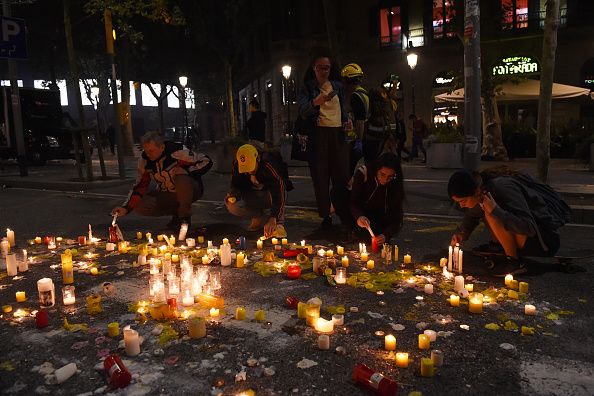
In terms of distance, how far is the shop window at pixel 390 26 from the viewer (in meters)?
29.5

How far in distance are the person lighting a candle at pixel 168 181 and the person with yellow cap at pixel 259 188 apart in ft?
1.94

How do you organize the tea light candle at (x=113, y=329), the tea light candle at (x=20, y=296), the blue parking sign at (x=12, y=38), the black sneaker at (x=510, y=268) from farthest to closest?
the blue parking sign at (x=12, y=38) → the black sneaker at (x=510, y=268) → the tea light candle at (x=20, y=296) → the tea light candle at (x=113, y=329)

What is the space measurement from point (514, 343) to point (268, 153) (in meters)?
3.82

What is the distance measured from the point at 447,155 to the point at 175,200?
1069 centimetres

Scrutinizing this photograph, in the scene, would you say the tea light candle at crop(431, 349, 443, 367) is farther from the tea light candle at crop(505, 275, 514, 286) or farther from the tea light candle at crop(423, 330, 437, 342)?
the tea light candle at crop(505, 275, 514, 286)

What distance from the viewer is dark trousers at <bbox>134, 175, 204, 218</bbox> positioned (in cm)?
655

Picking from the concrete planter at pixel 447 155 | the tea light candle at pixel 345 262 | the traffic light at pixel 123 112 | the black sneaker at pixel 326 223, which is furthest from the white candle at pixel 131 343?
the concrete planter at pixel 447 155

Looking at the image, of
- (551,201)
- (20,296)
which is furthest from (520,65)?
(20,296)

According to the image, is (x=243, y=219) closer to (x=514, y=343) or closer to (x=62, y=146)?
(x=514, y=343)

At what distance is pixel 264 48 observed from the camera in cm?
3653

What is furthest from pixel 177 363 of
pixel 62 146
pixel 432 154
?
pixel 62 146

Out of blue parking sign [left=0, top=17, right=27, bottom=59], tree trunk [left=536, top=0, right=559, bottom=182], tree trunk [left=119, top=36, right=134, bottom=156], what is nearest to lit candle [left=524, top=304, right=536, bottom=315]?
tree trunk [left=536, top=0, right=559, bottom=182]

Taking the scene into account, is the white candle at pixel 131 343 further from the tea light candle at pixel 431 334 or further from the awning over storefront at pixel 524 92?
the awning over storefront at pixel 524 92

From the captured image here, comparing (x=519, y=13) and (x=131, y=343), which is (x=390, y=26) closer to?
(x=519, y=13)
